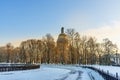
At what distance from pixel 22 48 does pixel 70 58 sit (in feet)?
127

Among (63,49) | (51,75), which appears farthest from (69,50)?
(51,75)

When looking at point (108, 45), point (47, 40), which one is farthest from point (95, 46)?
point (47, 40)

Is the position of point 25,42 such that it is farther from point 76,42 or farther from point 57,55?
point 76,42

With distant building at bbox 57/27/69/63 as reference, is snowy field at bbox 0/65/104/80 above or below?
below

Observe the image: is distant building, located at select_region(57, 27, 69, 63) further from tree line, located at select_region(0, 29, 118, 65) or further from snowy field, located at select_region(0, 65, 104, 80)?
snowy field, located at select_region(0, 65, 104, 80)

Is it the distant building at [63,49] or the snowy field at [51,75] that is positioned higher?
the distant building at [63,49]

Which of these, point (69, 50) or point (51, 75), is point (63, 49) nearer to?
point (69, 50)

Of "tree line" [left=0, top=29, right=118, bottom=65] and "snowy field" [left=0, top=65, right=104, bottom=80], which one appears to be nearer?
"snowy field" [left=0, top=65, right=104, bottom=80]

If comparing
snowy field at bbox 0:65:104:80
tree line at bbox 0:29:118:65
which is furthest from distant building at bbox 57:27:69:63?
snowy field at bbox 0:65:104:80

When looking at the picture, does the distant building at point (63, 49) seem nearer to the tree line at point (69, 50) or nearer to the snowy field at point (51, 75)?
the tree line at point (69, 50)

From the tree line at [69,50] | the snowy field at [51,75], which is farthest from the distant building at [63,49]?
the snowy field at [51,75]

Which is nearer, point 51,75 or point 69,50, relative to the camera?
point 51,75

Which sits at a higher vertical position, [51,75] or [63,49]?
[63,49]

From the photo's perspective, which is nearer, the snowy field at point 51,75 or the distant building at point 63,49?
the snowy field at point 51,75
